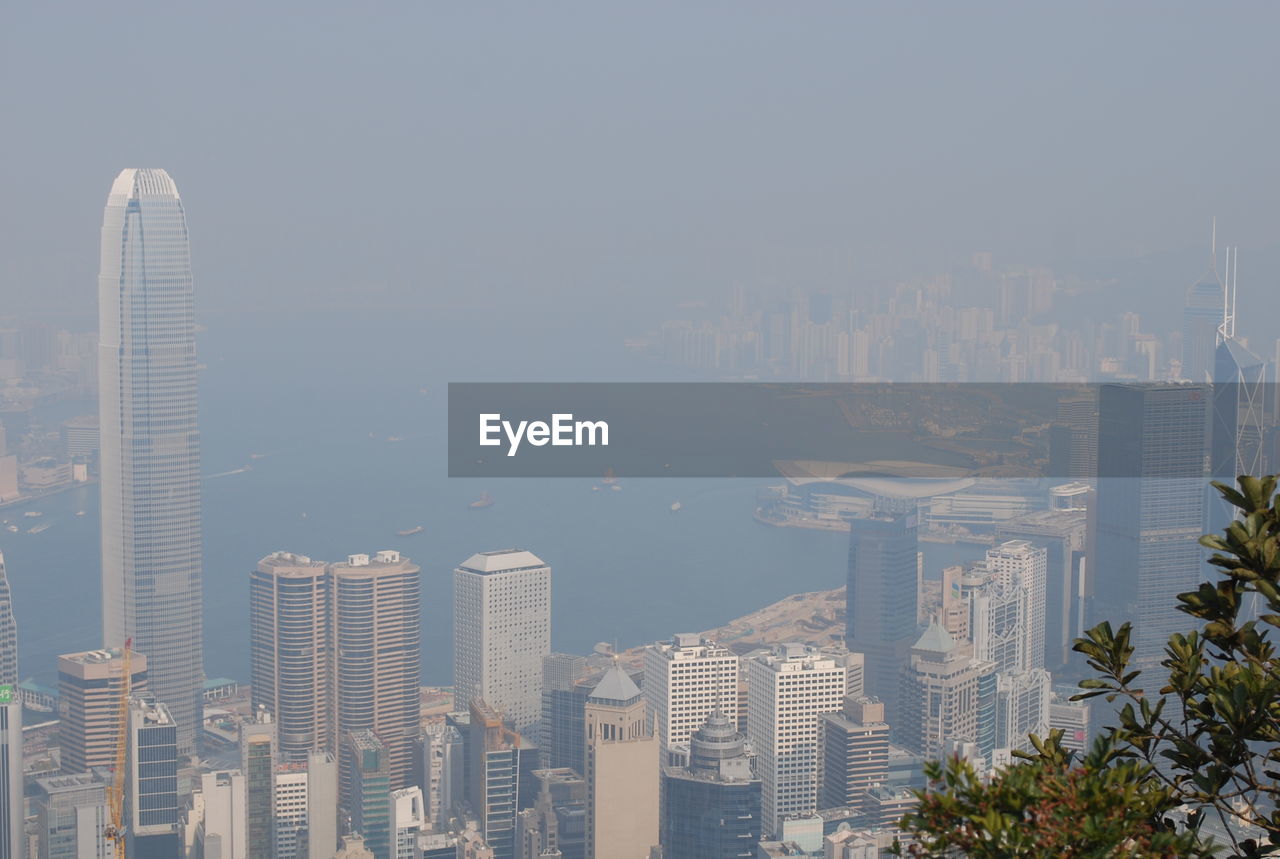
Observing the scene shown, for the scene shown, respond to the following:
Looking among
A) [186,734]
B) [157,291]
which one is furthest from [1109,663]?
[157,291]

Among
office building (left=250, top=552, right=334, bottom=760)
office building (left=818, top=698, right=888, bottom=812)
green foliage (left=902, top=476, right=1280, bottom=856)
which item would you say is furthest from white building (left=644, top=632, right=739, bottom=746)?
green foliage (left=902, top=476, right=1280, bottom=856)

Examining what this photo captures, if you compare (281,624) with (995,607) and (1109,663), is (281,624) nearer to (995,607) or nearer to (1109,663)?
(995,607)

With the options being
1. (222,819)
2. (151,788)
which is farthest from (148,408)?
(222,819)

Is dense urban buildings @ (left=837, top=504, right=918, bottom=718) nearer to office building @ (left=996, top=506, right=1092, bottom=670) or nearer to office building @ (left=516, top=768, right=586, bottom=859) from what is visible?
office building @ (left=996, top=506, right=1092, bottom=670)

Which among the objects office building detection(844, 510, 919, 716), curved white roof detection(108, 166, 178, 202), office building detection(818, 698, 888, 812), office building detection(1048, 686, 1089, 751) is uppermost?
curved white roof detection(108, 166, 178, 202)

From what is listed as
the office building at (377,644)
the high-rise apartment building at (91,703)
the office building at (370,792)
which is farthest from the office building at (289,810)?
the high-rise apartment building at (91,703)

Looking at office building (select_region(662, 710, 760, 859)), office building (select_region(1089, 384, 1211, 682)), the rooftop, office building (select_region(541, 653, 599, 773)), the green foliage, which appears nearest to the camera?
the green foliage

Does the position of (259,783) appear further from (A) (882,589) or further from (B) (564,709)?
(A) (882,589)
